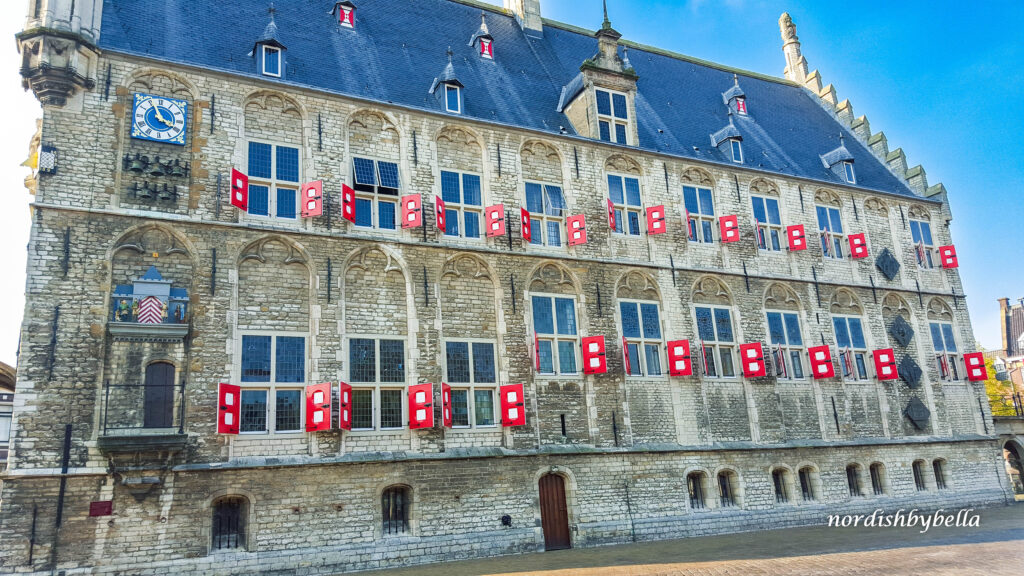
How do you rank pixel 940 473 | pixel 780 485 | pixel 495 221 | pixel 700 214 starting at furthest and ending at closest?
pixel 940 473 → pixel 700 214 → pixel 780 485 → pixel 495 221

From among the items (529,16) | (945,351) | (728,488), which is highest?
(529,16)

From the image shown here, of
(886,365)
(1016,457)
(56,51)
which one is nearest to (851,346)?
(886,365)

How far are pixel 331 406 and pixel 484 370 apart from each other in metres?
3.63

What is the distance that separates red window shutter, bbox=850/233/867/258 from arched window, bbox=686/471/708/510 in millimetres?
9416

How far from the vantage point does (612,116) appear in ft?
65.2

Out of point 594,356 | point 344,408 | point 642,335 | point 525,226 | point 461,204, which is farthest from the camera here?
point 642,335

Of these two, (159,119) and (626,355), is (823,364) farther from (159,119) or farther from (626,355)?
(159,119)

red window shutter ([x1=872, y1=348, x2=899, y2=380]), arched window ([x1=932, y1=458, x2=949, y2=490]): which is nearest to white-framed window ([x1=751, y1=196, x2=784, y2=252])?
red window shutter ([x1=872, y1=348, x2=899, y2=380])

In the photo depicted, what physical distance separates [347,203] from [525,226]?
444 centimetres

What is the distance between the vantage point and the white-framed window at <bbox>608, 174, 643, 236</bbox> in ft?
62.3

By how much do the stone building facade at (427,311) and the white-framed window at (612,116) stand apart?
88 mm

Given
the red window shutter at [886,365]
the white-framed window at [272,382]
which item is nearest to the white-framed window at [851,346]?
the red window shutter at [886,365]

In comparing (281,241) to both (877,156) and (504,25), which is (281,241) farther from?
(877,156)

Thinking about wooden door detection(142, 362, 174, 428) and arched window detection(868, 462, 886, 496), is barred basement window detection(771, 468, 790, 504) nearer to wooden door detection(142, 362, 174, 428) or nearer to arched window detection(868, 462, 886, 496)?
arched window detection(868, 462, 886, 496)
